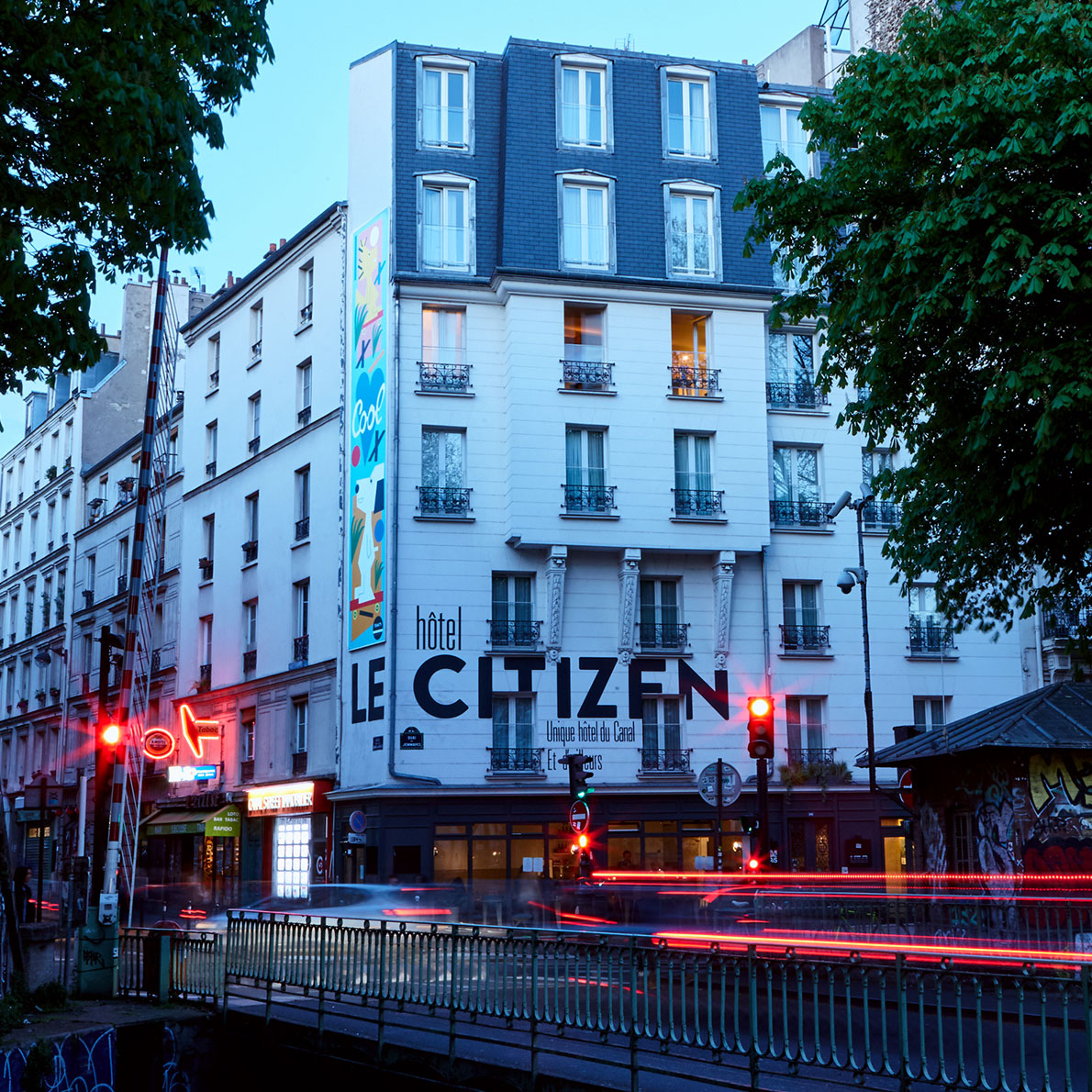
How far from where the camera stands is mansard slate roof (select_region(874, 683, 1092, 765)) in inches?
850

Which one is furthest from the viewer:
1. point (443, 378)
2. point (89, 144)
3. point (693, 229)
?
point (693, 229)

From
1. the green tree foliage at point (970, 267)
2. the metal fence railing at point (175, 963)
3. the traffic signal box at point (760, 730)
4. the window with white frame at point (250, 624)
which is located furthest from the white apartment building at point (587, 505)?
the green tree foliage at point (970, 267)

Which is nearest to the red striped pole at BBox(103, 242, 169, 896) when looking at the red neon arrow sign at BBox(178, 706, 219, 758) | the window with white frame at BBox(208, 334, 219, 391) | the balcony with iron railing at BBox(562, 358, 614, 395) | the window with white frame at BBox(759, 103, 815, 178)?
the balcony with iron railing at BBox(562, 358, 614, 395)

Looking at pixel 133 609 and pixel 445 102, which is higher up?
pixel 445 102

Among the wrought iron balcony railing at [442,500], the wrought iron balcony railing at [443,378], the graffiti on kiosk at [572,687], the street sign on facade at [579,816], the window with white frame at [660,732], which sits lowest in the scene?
the street sign on facade at [579,816]

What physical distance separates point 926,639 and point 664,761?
895 cm

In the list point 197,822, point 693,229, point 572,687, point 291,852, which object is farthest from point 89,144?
point 197,822

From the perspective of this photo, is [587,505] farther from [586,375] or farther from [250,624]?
[250,624]

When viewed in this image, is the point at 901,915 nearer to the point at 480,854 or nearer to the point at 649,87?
the point at 480,854

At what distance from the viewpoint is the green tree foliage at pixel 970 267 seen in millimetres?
14539

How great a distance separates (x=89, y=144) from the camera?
1246 cm

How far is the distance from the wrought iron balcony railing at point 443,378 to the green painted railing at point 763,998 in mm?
24216

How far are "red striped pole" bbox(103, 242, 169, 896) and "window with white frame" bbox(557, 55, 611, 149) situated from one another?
69.2 feet

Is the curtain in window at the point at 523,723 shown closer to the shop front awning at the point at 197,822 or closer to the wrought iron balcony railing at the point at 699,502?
the wrought iron balcony railing at the point at 699,502
